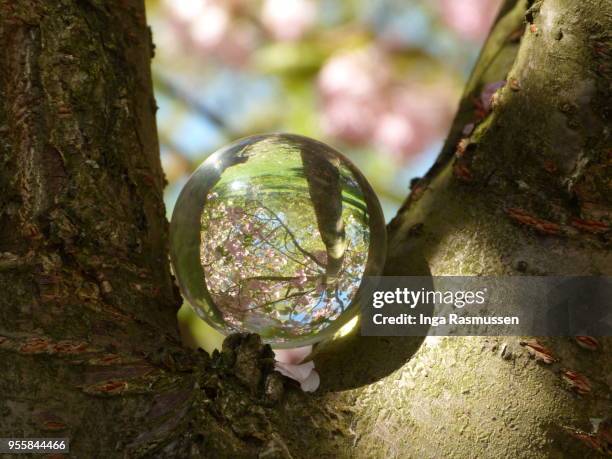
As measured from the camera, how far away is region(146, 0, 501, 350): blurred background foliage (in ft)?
8.61

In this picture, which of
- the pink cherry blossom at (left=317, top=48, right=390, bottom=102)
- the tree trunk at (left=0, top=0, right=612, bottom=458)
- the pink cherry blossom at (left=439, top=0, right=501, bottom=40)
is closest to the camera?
the tree trunk at (left=0, top=0, right=612, bottom=458)

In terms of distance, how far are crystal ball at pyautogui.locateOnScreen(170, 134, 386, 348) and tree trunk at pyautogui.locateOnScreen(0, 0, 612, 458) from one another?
2.1 inches

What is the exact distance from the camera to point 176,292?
965 millimetres

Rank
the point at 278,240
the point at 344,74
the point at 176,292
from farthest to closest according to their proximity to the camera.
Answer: the point at 344,74
the point at 176,292
the point at 278,240

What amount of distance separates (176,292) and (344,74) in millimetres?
1730

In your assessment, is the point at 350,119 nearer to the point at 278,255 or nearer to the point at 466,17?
the point at 466,17

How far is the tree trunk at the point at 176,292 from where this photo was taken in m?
0.79

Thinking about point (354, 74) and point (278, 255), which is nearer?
point (278, 255)

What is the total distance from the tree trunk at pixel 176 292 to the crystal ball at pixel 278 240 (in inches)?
2.1

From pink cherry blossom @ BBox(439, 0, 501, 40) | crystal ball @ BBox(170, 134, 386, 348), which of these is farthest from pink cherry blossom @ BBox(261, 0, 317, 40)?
crystal ball @ BBox(170, 134, 386, 348)

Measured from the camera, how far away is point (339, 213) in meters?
0.86

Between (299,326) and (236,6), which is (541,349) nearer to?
(299,326)

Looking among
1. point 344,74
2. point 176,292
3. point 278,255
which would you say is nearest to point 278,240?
point 278,255

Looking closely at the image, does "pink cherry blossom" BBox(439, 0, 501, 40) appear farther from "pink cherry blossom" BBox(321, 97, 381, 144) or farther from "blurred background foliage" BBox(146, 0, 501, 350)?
"pink cherry blossom" BBox(321, 97, 381, 144)
